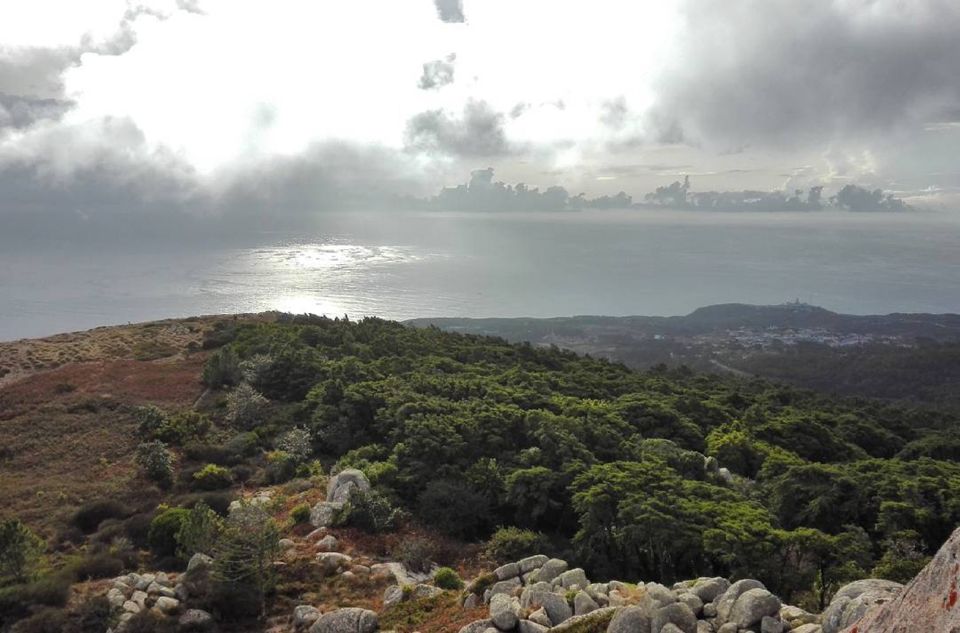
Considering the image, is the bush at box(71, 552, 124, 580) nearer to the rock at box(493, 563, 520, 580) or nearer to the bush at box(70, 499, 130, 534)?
the bush at box(70, 499, 130, 534)

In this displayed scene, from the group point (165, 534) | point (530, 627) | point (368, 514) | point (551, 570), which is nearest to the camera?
point (530, 627)

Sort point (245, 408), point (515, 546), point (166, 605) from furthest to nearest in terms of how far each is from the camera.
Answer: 1. point (245, 408)
2. point (515, 546)
3. point (166, 605)

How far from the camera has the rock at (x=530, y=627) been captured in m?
10.9

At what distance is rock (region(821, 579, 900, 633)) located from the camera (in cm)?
855

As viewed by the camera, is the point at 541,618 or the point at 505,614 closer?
the point at 505,614

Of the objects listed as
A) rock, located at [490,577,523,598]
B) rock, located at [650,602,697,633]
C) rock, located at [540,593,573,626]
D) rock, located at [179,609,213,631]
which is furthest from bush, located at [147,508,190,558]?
rock, located at [650,602,697,633]

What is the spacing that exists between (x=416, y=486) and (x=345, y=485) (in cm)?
258

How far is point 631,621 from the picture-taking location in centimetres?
998

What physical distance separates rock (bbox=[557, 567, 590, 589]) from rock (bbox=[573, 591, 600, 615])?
89cm

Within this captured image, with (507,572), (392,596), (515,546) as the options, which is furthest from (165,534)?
(507,572)

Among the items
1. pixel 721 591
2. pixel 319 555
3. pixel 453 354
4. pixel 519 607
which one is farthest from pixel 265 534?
pixel 453 354

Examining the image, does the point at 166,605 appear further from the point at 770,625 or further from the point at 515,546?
the point at 770,625

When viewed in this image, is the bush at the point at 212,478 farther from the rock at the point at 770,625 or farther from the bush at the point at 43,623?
the rock at the point at 770,625

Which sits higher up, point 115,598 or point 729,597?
point 729,597
